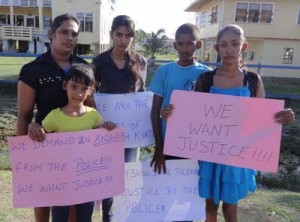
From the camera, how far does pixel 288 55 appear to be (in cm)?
2227

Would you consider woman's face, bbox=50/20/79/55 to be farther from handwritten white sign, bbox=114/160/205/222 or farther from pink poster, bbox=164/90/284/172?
handwritten white sign, bbox=114/160/205/222

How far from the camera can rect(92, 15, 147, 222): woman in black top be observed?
8.65 feet

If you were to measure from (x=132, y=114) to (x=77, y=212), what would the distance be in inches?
35.1

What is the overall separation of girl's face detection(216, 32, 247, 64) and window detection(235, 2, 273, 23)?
68.3 ft

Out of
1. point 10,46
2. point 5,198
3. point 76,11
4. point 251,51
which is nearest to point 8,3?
point 10,46

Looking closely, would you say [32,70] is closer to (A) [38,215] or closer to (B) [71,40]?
(B) [71,40]

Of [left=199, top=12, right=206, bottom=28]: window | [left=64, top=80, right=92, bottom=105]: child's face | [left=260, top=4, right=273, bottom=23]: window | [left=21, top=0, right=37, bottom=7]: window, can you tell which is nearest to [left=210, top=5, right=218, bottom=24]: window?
[left=199, top=12, right=206, bottom=28]: window

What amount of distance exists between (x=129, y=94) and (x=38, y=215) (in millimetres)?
1141

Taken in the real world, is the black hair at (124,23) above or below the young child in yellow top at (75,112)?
above

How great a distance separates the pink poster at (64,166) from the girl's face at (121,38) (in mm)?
651

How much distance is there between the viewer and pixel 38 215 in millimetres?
2592

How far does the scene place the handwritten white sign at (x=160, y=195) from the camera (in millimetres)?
2895

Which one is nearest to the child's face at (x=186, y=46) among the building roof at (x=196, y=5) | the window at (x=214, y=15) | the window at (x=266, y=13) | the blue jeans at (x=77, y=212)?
the blue jeans at (x=77, y=212)

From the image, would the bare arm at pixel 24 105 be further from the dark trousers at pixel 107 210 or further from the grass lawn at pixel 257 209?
the grass lawn at pixel 257 209
